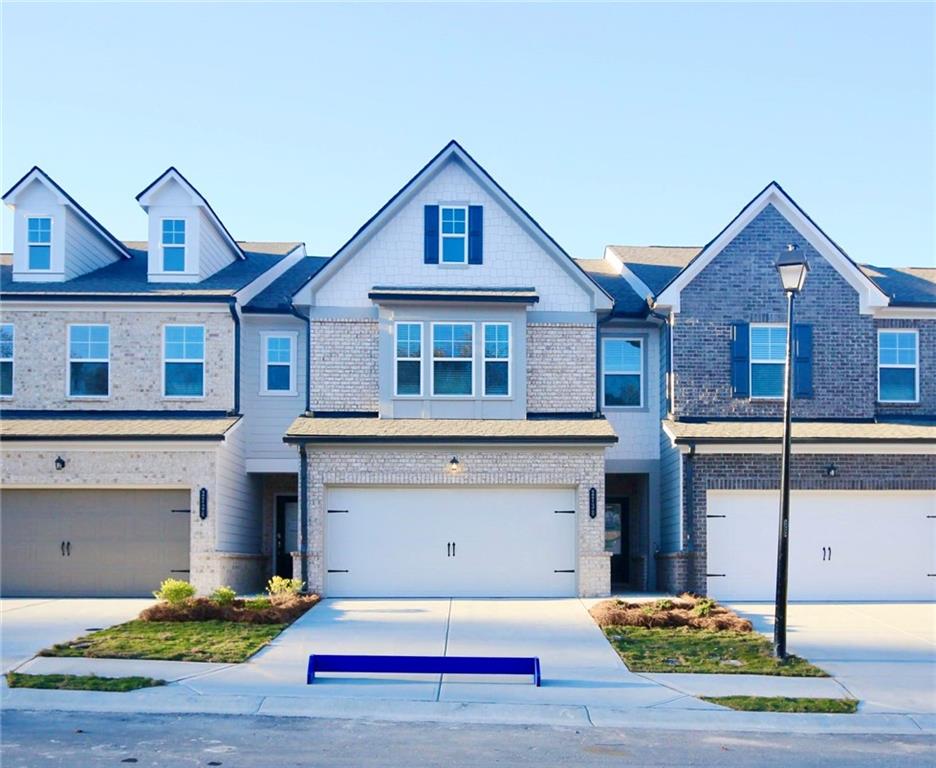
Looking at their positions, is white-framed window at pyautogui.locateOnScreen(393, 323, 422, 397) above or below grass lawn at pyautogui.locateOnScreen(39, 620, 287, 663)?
above

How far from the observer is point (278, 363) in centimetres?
2497

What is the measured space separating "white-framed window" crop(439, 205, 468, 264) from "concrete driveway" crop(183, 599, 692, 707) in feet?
23.2

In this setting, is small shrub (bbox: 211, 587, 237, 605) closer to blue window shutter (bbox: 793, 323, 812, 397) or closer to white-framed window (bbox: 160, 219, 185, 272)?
white-framed window (bbox: 160, 219, 185, 272)

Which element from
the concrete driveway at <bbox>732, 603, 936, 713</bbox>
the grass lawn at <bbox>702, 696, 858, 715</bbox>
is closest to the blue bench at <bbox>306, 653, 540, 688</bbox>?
the grass lawn at <bbox>702, 696, 858, 715</bbox>

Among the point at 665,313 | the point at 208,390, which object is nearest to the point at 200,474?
the point at 208,390

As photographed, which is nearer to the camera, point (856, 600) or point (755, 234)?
point (856, 600)

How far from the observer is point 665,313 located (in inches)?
955

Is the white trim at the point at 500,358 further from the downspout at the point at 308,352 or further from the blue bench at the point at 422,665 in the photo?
the blue bench at the point at 422,665

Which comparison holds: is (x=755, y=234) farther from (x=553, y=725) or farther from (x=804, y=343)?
(x=553, y=725)

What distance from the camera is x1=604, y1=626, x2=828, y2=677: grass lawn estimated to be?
15.0 meters

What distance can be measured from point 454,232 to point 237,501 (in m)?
7.16

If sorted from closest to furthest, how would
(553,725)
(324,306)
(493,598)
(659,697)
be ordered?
1. (553,725)
2. (659,697)
3. (493,598)
4. (324,306)

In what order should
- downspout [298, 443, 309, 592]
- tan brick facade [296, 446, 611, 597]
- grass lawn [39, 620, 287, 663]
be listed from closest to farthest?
grass lawn [39, 620, 287, 663]
downspout [298, 443, 309, 592]
tan brick facade [296, 446, 611, 597]

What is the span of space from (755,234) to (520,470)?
23.2ft
